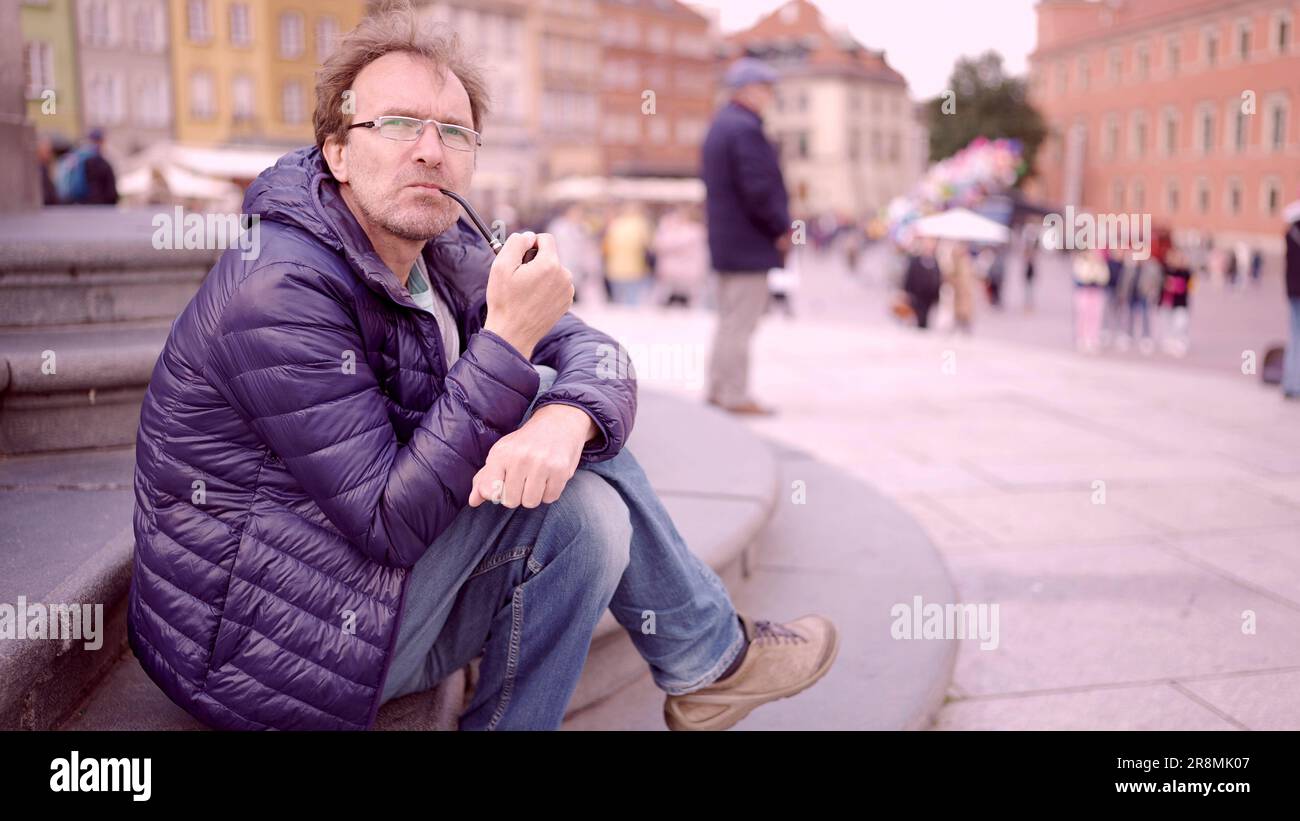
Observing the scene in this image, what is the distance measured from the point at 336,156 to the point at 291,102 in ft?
145

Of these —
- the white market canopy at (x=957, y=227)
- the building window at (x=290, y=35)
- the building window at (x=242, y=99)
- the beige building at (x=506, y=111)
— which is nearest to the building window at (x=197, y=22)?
the building window at (x=242, y=99)

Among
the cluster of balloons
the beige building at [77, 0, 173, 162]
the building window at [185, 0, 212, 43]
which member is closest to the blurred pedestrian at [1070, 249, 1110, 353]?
the cluster of balloons

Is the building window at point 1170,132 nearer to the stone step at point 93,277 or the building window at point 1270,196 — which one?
the building window at point 1270,196

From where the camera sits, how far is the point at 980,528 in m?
4.47

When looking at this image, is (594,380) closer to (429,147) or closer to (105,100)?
(429,147)

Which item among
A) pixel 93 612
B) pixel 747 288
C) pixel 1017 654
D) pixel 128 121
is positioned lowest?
pixel 1017 654

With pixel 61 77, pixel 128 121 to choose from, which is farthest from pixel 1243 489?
pixel 128 121

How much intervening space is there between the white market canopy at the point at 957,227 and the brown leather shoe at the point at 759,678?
1349cm

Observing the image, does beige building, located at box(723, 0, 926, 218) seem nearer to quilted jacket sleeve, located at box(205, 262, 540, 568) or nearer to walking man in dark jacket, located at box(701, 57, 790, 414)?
walking man in dark jacket, located at box(701, 57, 790, 414)

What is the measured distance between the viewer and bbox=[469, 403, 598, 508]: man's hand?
6.06 feet

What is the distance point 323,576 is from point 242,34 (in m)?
44.4

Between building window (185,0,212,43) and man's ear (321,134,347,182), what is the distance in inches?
1700

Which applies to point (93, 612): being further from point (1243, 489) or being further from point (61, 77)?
point (61, 77)

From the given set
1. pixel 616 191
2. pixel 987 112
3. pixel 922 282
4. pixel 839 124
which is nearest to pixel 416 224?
pixel 922 282
